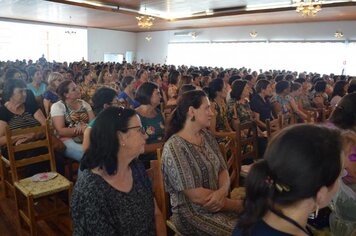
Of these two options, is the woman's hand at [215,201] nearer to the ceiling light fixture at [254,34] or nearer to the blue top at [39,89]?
the blue top at [39,89]

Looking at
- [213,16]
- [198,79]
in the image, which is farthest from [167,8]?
[198,79]

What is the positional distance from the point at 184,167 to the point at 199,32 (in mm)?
15832

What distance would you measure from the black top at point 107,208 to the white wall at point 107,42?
702 inches

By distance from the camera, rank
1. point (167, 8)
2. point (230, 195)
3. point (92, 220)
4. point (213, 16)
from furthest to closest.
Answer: point (213, 16)
point (167, 8)
point (230, 195)
point (92, 220)

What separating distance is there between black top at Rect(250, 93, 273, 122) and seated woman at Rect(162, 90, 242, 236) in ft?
8.87

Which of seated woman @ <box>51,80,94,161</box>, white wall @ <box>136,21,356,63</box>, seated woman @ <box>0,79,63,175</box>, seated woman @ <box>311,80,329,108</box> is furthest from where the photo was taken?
white wall @ <box>136,21,356,63</box>

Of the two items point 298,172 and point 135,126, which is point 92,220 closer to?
point 135,126

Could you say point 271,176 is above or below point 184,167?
above

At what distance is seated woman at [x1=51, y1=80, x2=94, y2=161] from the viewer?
3.17 m

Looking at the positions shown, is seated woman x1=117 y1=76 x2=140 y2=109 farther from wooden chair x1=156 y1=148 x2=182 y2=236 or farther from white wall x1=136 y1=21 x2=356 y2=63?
white wall x1=136 y1=21 x2=356 y2=63

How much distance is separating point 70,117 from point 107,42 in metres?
16.9

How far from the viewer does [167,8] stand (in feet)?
34.2

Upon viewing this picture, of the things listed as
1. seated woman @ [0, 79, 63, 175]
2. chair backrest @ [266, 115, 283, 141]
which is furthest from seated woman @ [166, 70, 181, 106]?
seated woman @ [0, 79, 63, 175]

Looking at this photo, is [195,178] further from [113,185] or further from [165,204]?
[113,185]
